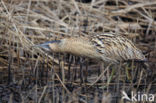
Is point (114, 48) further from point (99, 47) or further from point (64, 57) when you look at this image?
point (64, 57)

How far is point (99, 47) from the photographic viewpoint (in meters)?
4.25

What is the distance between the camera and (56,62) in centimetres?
484

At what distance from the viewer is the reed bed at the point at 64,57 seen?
385 cm

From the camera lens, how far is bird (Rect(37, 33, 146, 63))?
4.18 meters

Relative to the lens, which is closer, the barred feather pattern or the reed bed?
the reed bed

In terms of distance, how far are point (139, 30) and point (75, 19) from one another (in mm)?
1035

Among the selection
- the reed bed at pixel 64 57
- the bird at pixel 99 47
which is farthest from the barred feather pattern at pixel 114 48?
the reed bed at pixel 64 57

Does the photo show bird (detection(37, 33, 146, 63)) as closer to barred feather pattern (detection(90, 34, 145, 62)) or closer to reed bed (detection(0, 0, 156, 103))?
barred feather pattern (detection(90, 34, 145, 62))

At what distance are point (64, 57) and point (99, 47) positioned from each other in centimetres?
61

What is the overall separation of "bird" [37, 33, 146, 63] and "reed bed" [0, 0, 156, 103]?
0.48 feet

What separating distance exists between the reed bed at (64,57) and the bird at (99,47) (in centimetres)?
15

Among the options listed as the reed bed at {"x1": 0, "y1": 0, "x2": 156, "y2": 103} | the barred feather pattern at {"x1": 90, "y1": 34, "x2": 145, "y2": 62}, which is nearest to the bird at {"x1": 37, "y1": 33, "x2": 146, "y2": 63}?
the barred feather pattern at {"x1": 90, "y1": 34, "x2": 145, "y2": 62}

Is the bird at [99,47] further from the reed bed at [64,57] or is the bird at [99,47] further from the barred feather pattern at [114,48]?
the reed bed at [64,57]

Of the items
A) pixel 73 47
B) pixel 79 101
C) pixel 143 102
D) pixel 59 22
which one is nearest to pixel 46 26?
pixel 59 22
